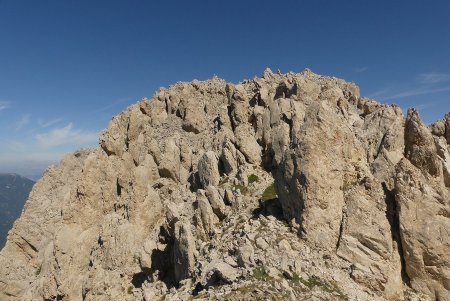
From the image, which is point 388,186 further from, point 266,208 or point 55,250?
point 55,250

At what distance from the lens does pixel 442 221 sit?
3350 cm

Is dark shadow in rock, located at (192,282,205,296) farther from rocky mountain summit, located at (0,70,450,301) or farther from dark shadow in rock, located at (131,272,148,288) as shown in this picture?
dark shadow in rock, located at (131,272,148,288)

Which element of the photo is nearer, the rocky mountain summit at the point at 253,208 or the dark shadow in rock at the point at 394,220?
the rocky mountain summit at the point at 253,208

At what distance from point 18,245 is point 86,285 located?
37.1 m

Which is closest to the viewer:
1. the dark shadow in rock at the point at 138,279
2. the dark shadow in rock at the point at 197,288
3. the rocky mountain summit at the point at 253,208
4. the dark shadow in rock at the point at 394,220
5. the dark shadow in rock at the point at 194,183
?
the rocky mountain summit at the point at 253,208

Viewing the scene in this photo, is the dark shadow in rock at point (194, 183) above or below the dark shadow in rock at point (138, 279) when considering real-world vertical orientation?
above

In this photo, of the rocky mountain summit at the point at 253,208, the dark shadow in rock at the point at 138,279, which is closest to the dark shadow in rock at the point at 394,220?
the rocky mountain summit at the point at 253,208

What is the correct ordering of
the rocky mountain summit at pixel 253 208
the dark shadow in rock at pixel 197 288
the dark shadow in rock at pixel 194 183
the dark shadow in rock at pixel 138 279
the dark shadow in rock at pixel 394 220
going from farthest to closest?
the dark shadow in rock at pixel 194 183 → the dark shadow in rock at pixel 138 279 → the dark shadow in rock at pixel 197 288 → the dark shadow in rock at pixel 394 220 → the rocky mountain summit at pixel 253 208

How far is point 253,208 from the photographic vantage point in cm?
4312

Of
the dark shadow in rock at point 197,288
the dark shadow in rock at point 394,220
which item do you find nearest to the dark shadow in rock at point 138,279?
the dark shadow in rock at point 197,288

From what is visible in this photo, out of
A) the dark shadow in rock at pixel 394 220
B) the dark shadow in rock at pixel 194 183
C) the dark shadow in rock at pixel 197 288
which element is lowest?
the dark shadow in rock at pixel 197 288

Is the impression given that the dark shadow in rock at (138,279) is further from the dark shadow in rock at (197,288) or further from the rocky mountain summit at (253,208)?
the dark shadow in rock at (197,288)

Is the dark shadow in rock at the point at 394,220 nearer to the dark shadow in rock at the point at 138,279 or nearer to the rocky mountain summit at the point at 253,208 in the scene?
the rocky mountain summit at the point at 253,208

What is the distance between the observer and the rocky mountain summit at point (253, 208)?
1275 inches
